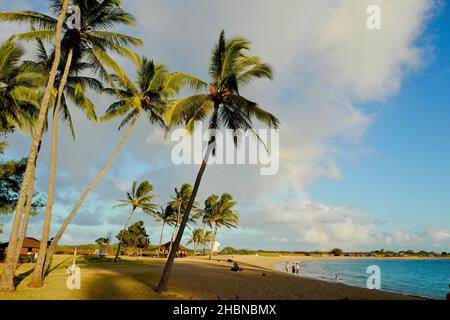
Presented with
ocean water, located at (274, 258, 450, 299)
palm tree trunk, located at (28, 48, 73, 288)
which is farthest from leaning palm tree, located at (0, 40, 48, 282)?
ocean water, located at (274, 258, 450, 299)

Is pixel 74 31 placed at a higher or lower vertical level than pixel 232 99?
higher

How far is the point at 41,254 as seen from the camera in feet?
37.2

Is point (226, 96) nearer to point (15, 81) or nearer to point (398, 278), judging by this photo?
point (15, 81)

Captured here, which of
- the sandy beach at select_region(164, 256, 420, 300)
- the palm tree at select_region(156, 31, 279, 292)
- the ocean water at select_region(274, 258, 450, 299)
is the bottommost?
the ocean water at select_region(274, 258, 450, 299)

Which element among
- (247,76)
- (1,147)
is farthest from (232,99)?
(1,147)

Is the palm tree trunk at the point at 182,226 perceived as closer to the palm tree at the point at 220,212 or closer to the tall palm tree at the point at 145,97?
the tall palm tree at the point at 145,97

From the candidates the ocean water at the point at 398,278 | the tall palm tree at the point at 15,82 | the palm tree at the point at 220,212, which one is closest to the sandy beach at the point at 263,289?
the ocean water at the point at 398,278

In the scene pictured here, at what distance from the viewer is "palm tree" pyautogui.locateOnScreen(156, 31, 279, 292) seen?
13.2m

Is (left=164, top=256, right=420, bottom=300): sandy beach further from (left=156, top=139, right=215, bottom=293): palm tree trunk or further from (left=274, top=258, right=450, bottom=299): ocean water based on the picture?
(left=274, top=258, right=450, bottom=299): ocean water

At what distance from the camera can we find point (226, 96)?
13.7 meters

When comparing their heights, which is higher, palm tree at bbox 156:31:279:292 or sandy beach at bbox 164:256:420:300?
palm tree at bbox 156:31:279:292

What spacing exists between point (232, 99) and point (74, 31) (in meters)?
7.48
